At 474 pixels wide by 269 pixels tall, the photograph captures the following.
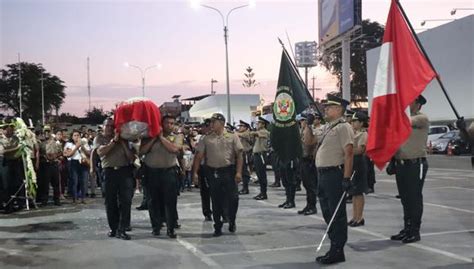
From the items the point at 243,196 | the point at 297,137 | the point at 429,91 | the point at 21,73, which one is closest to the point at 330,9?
the point at 429,91

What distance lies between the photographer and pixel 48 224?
9.03 m

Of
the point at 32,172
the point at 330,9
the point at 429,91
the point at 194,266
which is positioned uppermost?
the point at 330,9

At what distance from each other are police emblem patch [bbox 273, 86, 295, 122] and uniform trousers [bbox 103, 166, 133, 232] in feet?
9.43

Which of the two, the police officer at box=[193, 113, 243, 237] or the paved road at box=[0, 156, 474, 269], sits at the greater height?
the police officer at box=[193, 113, 243, 237]

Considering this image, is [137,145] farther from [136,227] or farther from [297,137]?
[297,137]

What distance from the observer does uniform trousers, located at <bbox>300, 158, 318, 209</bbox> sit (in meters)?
9.62

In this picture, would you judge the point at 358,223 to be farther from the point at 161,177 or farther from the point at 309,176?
the point at 161,177

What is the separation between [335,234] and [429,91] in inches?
1259

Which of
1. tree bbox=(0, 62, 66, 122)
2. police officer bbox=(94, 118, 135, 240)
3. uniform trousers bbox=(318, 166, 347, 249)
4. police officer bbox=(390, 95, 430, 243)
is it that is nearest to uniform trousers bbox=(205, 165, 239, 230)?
police officer bbox=(94, 118, 135, 240)

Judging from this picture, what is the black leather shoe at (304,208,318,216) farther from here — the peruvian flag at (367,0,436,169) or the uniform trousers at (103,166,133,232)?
the peruvian flag at (367,0,436,169)

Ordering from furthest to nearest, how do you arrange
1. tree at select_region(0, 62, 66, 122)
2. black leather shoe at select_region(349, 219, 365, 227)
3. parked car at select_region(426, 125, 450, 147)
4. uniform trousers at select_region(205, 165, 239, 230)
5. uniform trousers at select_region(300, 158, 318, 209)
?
tree at select_region(0, 62, 66, 122), parked car at select_region(426, 125, 450, 147), uniform trousers at select_region(300, 158, 318, 209), black leather shoe at select_region(349, 219, 365, 227), uniform trousers at select_region(205, 165, 239, 230)

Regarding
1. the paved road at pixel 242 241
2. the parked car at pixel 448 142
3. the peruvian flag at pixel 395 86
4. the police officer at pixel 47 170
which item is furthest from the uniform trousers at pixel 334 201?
the parked car at pixel 448 142

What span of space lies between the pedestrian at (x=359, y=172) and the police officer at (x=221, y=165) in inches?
73.8

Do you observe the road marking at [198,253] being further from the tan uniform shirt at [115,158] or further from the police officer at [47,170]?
the police officer at [47,170]
